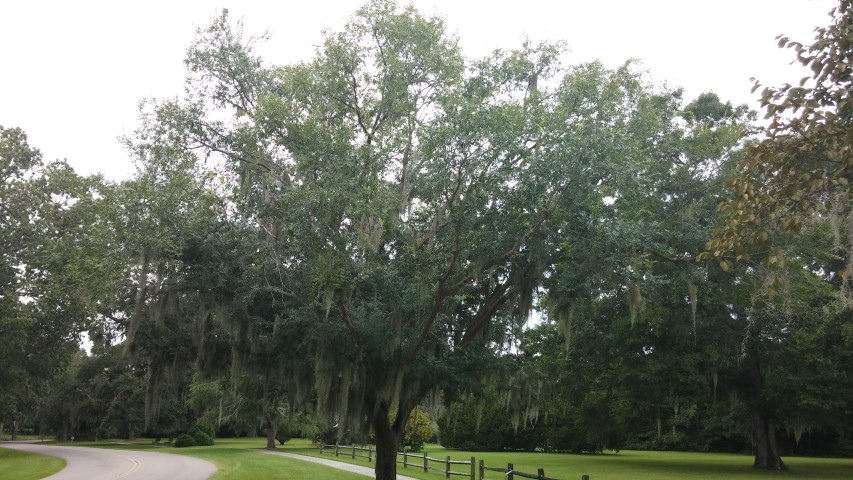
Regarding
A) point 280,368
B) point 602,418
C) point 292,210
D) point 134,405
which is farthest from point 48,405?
point 292,210

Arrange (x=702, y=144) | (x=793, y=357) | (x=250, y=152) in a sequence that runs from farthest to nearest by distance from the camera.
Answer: (x=793, y=357) < (x=702, y=144) < (x=250, y=152)

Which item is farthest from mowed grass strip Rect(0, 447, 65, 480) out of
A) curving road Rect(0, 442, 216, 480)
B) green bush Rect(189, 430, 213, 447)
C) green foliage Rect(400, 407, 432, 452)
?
green bush Rect(189, 430, 213, 447)

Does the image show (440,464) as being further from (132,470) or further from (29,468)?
(29,468)

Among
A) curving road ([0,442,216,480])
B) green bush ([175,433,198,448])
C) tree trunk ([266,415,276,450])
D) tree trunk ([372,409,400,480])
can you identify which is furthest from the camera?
green bush ([175,433,198,448])

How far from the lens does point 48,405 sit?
165 feet

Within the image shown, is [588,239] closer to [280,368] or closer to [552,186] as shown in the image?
[552,186]

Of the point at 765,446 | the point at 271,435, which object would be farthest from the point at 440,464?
the point at 271,435

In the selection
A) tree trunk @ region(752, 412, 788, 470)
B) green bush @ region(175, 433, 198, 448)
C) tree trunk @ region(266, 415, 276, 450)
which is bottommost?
green bush @ region(175, 433, 198, 448)

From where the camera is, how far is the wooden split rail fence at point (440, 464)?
1553 cm

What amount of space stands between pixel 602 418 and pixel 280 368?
21737 millimetres

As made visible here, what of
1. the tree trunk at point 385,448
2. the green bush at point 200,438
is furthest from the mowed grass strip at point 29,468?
the green bush at point 200,438

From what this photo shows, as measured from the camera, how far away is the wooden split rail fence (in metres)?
15.5

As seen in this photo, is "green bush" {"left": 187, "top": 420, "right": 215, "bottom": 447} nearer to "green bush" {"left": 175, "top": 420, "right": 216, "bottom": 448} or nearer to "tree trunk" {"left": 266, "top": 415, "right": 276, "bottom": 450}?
"green bush" {"left": 175, "top": 420, "right": 216, "bottom": 448}

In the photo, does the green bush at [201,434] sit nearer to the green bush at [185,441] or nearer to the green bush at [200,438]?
the green bush at [200,438]
